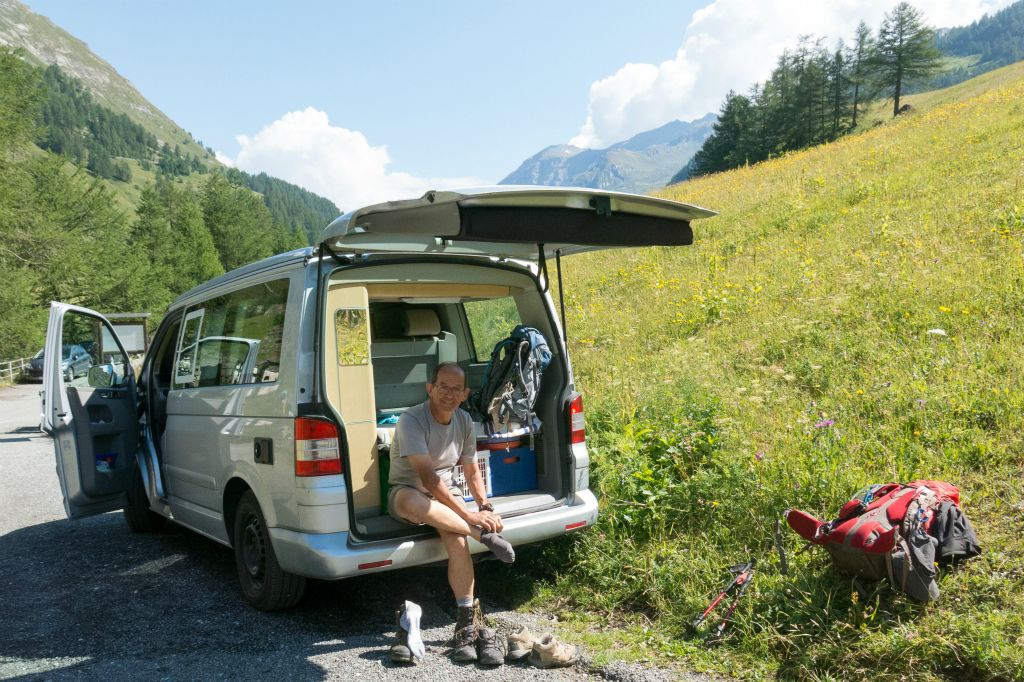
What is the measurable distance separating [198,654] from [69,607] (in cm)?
137

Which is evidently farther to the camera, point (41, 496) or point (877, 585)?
point (41, 496)

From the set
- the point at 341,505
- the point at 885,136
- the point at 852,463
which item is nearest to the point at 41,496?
the point at 341,505

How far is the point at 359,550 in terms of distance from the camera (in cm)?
380

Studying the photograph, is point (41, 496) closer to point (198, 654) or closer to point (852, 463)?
point (198, 654)

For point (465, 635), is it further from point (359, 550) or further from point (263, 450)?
point (263, 450)

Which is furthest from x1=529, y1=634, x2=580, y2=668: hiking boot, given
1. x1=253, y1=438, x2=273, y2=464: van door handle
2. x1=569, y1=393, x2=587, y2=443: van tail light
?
x1=253, y1=438, x2=273, y2=464: van door handle

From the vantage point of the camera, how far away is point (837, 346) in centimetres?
663

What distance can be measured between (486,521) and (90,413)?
11.8 feet

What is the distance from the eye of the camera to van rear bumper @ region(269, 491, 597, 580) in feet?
12.3

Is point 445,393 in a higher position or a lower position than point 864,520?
higher

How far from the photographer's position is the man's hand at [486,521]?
3.98m

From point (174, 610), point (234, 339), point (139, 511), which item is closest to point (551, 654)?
point (174, 610)

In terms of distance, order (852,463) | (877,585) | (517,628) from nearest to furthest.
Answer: (877,585) < (517,628) < (852,463)

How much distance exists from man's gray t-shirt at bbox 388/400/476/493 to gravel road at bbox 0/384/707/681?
0.89 metres
